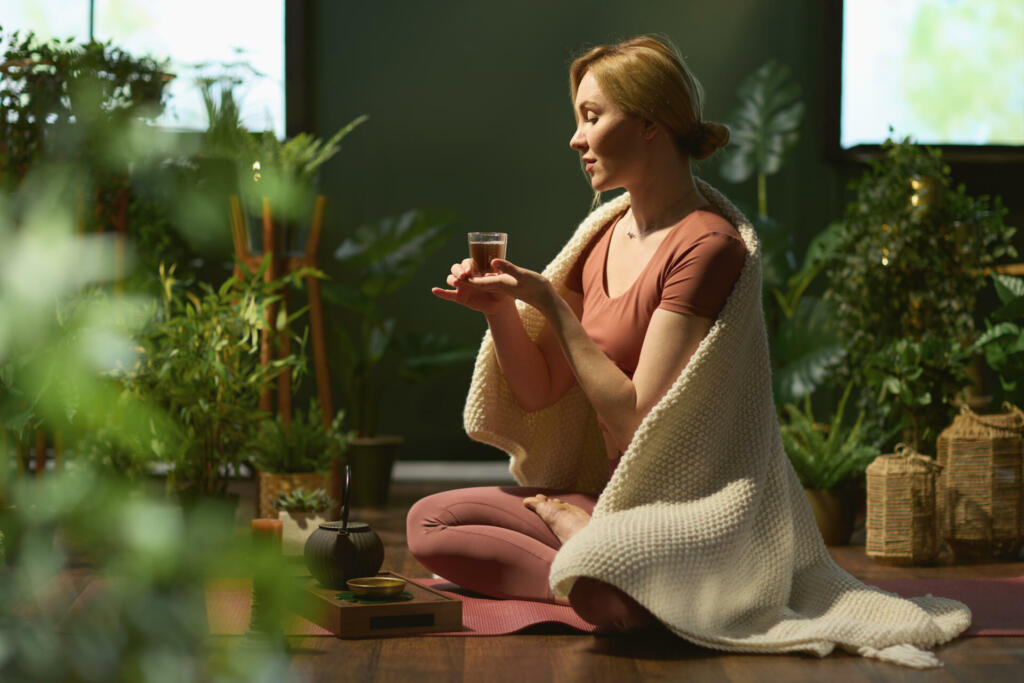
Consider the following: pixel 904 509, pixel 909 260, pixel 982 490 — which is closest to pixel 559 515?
pixel 904 509

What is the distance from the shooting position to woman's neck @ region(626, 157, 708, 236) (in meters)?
2.03

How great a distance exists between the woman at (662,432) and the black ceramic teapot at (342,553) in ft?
0.58

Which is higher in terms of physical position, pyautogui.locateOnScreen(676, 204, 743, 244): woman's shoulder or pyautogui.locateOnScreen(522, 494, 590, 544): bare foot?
pyautogui.locateOnScreen(676, 204, 743, 244): woman's shoulder

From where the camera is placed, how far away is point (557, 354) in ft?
7.14

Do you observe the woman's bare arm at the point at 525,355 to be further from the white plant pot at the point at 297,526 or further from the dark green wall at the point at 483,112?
the dark green wall at the point at 483,112

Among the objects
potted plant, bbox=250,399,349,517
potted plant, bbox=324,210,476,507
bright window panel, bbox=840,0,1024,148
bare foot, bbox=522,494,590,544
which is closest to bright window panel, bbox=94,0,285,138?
potted plant, bbox=324,210,476,507

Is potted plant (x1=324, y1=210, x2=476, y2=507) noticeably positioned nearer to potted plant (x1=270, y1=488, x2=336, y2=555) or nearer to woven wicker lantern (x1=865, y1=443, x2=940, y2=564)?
potted plant (x1=270, y1=488, x2=336, y2=555)

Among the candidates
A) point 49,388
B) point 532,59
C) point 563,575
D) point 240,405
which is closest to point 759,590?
point 563,575

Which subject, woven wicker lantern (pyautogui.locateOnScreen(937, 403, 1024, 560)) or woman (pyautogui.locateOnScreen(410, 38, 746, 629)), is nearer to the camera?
woman (pyautogui.locateOnScreen(410, 38, 746, 629))

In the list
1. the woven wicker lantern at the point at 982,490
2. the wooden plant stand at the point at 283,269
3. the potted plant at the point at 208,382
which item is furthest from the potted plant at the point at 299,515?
the woven wicker lantern at the point at 982,490

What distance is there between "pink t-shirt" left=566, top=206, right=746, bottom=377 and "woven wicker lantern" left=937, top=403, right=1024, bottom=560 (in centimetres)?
115

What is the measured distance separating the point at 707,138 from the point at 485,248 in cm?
45

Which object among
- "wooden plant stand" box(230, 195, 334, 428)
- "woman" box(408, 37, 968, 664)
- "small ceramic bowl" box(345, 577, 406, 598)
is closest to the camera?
"woman" box(408, 37, 968, 664)

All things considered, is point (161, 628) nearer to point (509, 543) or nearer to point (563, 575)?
point (563, 575)
